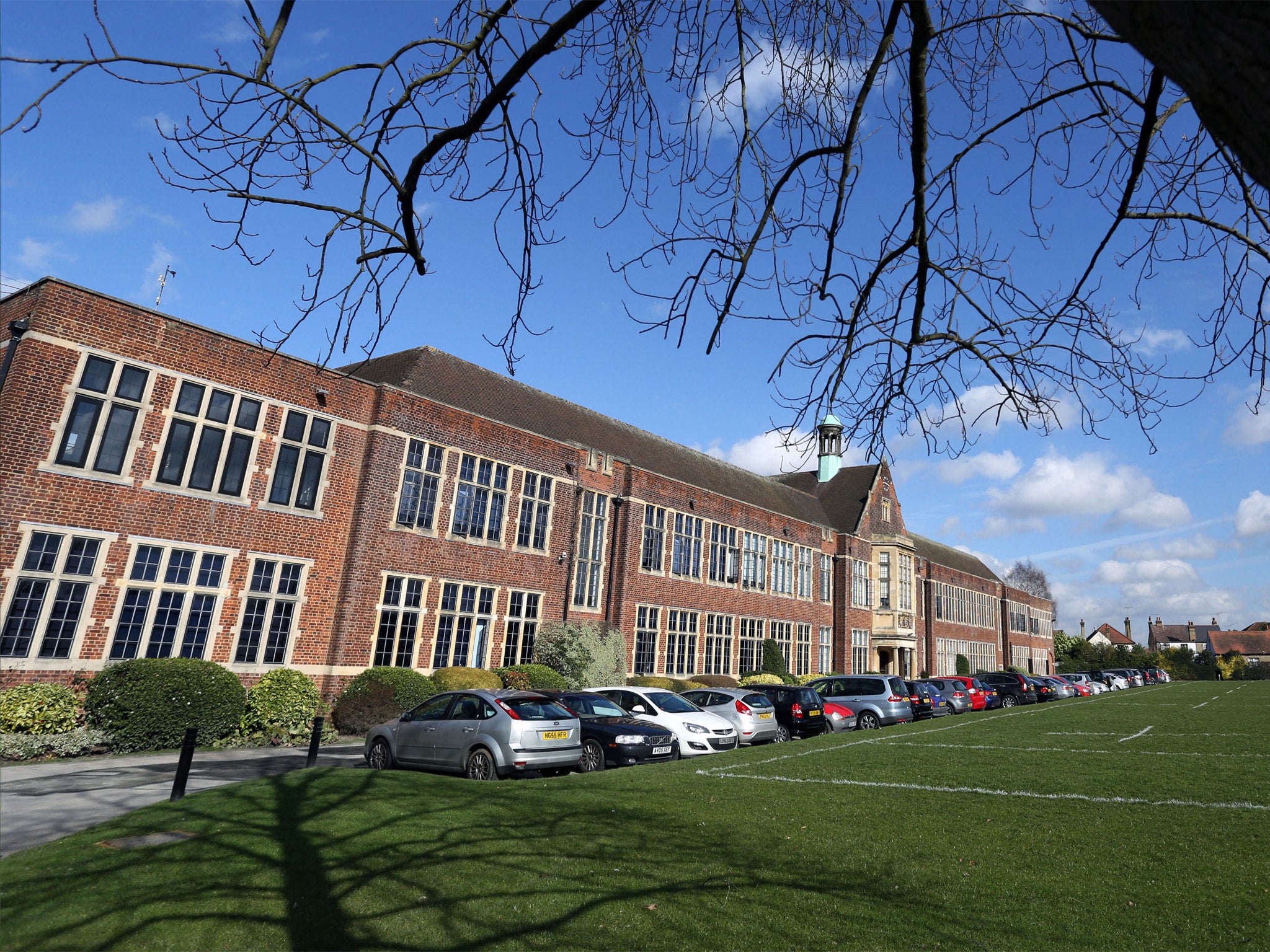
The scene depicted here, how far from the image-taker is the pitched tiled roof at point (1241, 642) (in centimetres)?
11431

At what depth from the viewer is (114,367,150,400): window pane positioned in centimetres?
1641

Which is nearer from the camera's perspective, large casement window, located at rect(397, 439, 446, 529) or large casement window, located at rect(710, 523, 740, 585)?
large casement window, located at rect(397, 439, 446, 529)

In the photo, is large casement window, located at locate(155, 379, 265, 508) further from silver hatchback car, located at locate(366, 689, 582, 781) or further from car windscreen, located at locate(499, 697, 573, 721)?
car windscreen, located at locate(499, 697, 573, 721)

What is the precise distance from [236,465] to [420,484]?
518 centimetres

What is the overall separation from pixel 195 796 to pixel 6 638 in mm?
8019

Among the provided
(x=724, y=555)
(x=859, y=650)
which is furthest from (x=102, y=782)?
(x=859, y=650)

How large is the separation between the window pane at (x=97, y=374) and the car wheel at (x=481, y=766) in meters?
11.3

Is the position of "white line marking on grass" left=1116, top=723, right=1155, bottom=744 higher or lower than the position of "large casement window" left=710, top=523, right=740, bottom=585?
lower

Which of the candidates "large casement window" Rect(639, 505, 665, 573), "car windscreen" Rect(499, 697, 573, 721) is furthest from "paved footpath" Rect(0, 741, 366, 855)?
"large casement window" Rect(639, 505, 665, 573)

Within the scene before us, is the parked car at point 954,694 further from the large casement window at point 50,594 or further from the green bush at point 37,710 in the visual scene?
the large casement window at point 50,594

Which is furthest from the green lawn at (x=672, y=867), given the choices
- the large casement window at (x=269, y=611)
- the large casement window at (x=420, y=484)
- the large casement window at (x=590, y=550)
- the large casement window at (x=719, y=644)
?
the large casement window at (x=719, y=644)

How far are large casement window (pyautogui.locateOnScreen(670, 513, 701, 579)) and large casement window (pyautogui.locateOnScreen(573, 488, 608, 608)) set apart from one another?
4.26 meters

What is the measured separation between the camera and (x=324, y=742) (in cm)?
1728

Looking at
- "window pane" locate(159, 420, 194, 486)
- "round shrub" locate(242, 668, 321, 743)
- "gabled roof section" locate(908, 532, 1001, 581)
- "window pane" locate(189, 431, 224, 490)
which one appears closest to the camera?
"round shrub" locate(242, 668, 321, 743)
